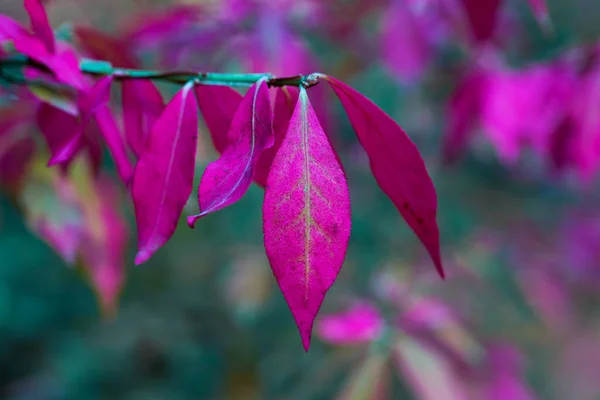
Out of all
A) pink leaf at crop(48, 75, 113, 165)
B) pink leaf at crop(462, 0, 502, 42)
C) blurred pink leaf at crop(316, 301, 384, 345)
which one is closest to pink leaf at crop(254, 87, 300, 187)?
pink leaf at crop(48, 75, 113, 165)

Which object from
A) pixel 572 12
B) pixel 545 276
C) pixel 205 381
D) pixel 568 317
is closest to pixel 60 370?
pixel 205 381

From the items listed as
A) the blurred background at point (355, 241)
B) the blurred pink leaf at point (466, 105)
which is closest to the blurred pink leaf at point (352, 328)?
the blurred background at point (355, 241)

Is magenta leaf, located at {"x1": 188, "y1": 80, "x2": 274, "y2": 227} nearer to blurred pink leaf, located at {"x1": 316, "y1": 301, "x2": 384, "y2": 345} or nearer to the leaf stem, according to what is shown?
the leaf stem

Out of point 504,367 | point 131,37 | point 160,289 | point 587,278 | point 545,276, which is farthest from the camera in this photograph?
point 587,278

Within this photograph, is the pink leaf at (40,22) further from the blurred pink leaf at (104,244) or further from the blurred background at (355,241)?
the blurred pink leaf at (104,244)

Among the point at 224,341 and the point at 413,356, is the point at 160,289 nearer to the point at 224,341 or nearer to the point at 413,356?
the point at 224,341

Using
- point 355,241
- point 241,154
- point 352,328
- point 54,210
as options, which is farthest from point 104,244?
point 355,241
